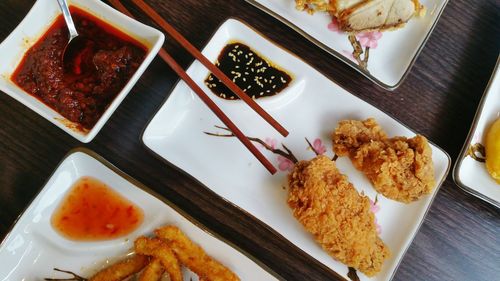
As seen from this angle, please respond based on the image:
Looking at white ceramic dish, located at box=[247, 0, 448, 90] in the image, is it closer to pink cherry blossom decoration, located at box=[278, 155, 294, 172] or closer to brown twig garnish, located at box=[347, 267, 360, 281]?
pink cherry blossom decoration, located at box=[278, 155, 294, 172]

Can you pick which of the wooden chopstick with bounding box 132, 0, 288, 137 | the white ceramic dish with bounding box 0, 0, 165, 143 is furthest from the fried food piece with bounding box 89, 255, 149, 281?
the wooden chopstick with bounding box 132, 0, 288, 137

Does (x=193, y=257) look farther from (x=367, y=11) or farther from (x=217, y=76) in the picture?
(x=367, y=11)

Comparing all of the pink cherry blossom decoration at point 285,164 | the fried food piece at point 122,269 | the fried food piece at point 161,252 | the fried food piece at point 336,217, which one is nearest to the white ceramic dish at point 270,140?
the pink cherry blossom decoration at point 285,164

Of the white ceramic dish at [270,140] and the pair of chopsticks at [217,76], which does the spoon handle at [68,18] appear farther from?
the white ceramic dish at [270,140]

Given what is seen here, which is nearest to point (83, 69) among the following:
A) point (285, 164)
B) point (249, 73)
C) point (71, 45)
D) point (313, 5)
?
point (71, 45)

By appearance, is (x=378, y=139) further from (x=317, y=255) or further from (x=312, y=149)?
(x=317, y=255)

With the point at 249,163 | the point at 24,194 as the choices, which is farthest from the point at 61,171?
the point at 249,163
